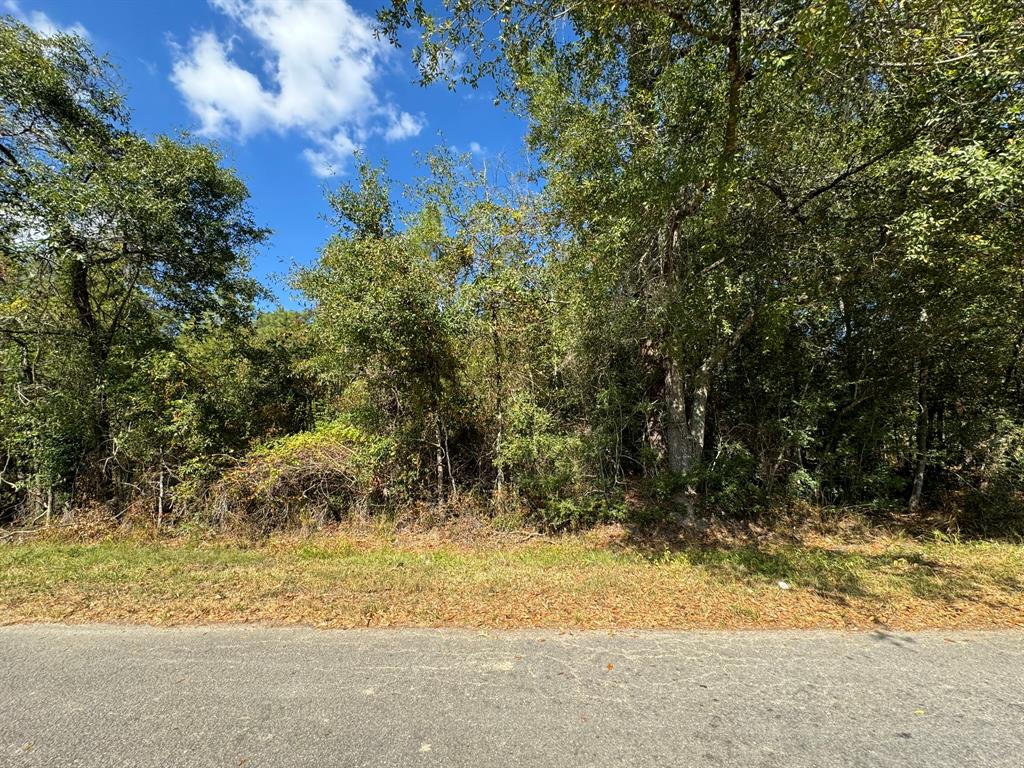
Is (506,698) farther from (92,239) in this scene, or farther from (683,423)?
(92,239)

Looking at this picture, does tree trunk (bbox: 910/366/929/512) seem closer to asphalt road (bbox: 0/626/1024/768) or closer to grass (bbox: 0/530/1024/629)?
grass (bbox: 0/530/1024/629)

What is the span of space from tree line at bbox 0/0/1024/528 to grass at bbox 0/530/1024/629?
3.91 ft

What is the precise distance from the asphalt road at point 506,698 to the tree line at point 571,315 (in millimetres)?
3717

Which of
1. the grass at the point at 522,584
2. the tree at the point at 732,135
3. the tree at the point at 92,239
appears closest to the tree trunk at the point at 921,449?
the grass at the point at 522,584

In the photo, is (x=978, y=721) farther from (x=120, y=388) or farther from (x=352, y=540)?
(x=120, y=388)

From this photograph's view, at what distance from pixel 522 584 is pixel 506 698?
79.6 inches

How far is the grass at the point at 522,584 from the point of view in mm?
3848

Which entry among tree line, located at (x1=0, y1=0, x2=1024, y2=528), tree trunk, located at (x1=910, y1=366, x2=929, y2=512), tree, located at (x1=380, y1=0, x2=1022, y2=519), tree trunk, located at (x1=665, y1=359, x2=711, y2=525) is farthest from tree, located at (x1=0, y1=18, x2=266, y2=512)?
tree trunk, located at (x1=910, y1=366, x2=929, y2=512)

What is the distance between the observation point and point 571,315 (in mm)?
6871

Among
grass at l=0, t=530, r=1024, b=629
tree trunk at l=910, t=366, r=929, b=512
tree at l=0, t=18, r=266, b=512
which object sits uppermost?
tree at l=0, t=18, r=266, b=512

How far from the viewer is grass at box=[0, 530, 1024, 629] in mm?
3848

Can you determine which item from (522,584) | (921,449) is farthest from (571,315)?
(921,449)

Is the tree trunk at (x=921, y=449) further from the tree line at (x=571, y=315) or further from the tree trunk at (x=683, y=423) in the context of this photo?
the tree trunk at (x=683, y=423)

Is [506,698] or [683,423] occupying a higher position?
[683,423]
